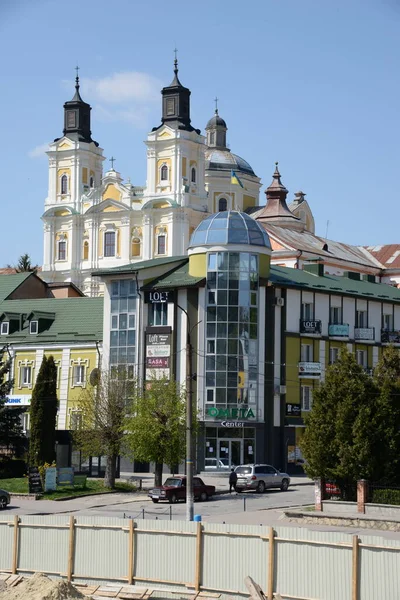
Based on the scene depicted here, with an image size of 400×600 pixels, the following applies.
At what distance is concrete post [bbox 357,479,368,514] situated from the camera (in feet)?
158

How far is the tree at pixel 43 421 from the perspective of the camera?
61.0 meters

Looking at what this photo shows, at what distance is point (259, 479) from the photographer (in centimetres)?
5944

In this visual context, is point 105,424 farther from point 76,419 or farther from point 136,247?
point 136,247

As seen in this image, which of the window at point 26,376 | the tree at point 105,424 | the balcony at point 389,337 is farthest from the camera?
the window at point 26,376

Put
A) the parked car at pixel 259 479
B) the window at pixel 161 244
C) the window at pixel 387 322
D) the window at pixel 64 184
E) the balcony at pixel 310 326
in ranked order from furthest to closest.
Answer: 1. the window at pixel 64 184
2. the window at pixel 161 244
3. the window at pixel 387 322
4. the balcony at pixel 310 326
5. the parked car at pixel 259 479

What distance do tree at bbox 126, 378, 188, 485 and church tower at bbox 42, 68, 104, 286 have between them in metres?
75.8

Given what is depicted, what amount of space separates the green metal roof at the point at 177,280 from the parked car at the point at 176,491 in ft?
52.2

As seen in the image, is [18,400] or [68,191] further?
[68,191]

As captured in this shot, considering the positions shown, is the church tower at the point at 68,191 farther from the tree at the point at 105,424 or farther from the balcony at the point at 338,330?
the tree at the point at 105,424

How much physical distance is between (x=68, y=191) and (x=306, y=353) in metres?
69.8

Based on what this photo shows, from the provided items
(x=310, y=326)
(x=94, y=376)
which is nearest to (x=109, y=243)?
(x=94, y=376)

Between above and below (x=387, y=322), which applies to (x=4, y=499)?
below

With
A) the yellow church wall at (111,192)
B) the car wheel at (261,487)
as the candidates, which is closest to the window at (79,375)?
the car wheel at (261,487)

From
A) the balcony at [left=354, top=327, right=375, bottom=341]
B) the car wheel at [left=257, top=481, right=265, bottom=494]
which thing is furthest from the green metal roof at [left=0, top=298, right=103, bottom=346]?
the car wheel at [left=257, top=481, right=265, bottom=494]
